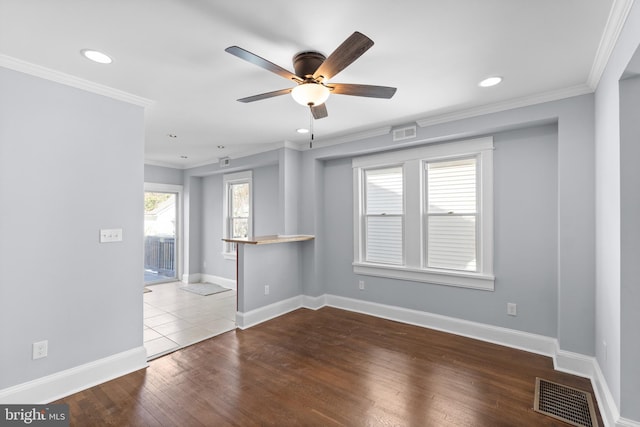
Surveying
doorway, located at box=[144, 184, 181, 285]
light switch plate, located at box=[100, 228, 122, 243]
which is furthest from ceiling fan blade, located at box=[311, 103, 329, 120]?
doorway, located at box=[144, 184, 181, 285]

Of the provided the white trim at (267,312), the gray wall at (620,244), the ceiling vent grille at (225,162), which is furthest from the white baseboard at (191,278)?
the gray wall at (620,244)

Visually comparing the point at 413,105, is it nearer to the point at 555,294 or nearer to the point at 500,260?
the point at 500,260

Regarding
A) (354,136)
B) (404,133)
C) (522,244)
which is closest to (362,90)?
(404,133)

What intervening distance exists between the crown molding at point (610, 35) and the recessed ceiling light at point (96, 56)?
321cm

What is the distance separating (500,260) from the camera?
3.38 metres

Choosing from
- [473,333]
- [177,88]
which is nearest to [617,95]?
[473,333]

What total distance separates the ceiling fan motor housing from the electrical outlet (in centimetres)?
285

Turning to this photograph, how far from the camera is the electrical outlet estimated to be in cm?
230

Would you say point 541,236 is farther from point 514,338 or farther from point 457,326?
point 457,326

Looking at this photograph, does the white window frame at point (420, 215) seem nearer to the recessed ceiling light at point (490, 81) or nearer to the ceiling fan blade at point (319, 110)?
the recessed ceiling light at point (490, 81)

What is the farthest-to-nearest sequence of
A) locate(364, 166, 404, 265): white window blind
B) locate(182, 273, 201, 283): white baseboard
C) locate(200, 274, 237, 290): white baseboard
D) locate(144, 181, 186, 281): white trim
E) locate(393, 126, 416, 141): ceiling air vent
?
1. locate(144, 181, 186, 281): white trim
2. locate(182, 273, 201, 283): white baseboard
3. locate(200, 274, 237, 290): white baseboard
4. locate(364, 166, 404, 265): white window blind
5. locate(393, 126, 416, 141): ceiling air vent

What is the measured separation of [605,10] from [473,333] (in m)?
3.13

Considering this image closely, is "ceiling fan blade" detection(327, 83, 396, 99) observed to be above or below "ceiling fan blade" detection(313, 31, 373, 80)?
below

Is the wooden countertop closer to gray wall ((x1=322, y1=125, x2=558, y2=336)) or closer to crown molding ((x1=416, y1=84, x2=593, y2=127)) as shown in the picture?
gray wall ((x1=322, y1=125, x2=558, y2=336))
